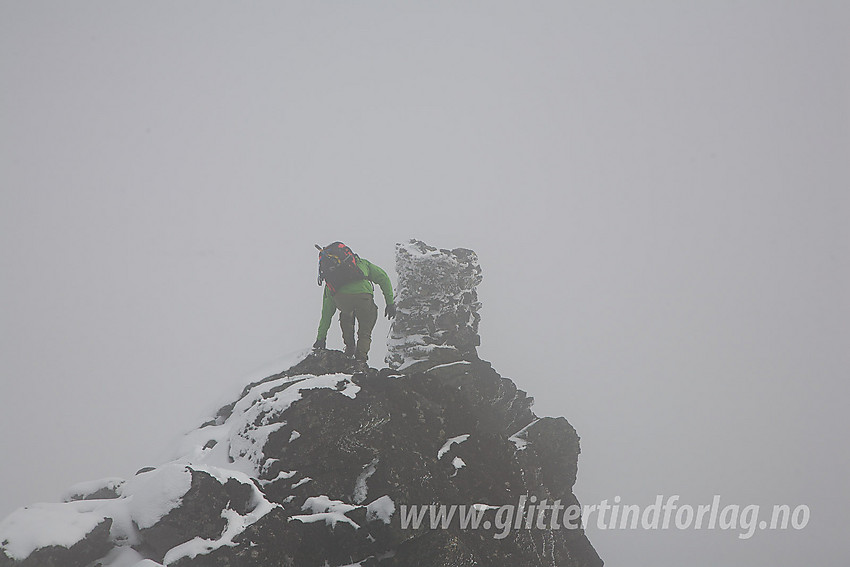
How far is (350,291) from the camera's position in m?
18.1

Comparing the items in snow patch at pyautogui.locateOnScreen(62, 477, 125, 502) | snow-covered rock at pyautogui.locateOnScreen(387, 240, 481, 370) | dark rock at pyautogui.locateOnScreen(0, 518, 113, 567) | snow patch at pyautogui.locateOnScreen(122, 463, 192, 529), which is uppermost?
snow-covered rock at pyautogui.locateOnScreen(387, 240, 481, 370)

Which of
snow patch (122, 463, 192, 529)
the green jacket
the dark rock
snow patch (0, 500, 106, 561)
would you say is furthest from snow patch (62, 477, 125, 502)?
the green jacket

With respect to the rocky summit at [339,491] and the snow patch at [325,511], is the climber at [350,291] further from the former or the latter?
the snow patch at [325,511]

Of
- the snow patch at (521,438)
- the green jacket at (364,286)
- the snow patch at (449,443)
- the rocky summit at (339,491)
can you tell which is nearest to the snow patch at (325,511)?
the rocky summit at (339,491)

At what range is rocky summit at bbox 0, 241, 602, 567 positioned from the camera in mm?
9844

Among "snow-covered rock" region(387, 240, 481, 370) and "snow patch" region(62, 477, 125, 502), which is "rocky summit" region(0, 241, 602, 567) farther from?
"snow-covered rock" region(387, 240, 481, 370)

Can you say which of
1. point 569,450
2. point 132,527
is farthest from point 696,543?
point 132,527

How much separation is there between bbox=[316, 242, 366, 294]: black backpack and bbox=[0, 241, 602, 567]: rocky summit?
245cm

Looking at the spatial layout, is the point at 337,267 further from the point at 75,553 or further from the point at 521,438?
the point at 75,553

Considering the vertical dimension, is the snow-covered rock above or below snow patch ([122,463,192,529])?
above

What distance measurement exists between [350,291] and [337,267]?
937 mm

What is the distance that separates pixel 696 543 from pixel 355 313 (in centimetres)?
22626

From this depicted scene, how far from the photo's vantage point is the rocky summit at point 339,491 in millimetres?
9844

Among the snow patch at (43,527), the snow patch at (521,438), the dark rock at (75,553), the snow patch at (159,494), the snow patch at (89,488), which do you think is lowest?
the snow patch at (89,488)
